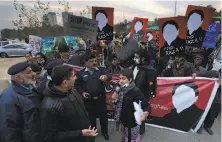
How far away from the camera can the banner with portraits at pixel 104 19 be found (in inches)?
248

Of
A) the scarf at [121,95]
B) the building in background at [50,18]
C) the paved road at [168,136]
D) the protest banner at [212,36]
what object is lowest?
the paved road at [168,136]

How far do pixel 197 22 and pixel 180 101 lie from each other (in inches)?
93.6

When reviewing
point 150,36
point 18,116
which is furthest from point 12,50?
point 18,116

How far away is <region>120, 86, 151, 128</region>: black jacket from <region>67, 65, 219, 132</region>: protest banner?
137 centimetres

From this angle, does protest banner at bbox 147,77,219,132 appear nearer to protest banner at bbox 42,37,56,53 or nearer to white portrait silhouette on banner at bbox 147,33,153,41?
white portrait silhouette on banner at bbox 147,33,153,41

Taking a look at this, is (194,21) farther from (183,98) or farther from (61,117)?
(61,117)

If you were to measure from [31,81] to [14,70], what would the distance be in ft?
0.71

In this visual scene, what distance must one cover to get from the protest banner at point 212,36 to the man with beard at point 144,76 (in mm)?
3507

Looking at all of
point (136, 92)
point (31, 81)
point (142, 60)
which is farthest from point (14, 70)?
point (142, 60)

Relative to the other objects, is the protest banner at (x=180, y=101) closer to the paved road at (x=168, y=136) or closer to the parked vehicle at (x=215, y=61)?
the paved road at (x=168, y=136)

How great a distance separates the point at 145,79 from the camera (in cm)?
443

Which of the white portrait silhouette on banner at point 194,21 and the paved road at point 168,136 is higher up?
the white portrait silhouette on banner at point 194,21

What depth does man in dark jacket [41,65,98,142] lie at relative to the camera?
226cm

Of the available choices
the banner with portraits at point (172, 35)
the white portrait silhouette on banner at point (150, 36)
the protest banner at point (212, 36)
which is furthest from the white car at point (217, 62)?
the white portrait silhouette on banner at point (150, 36)
